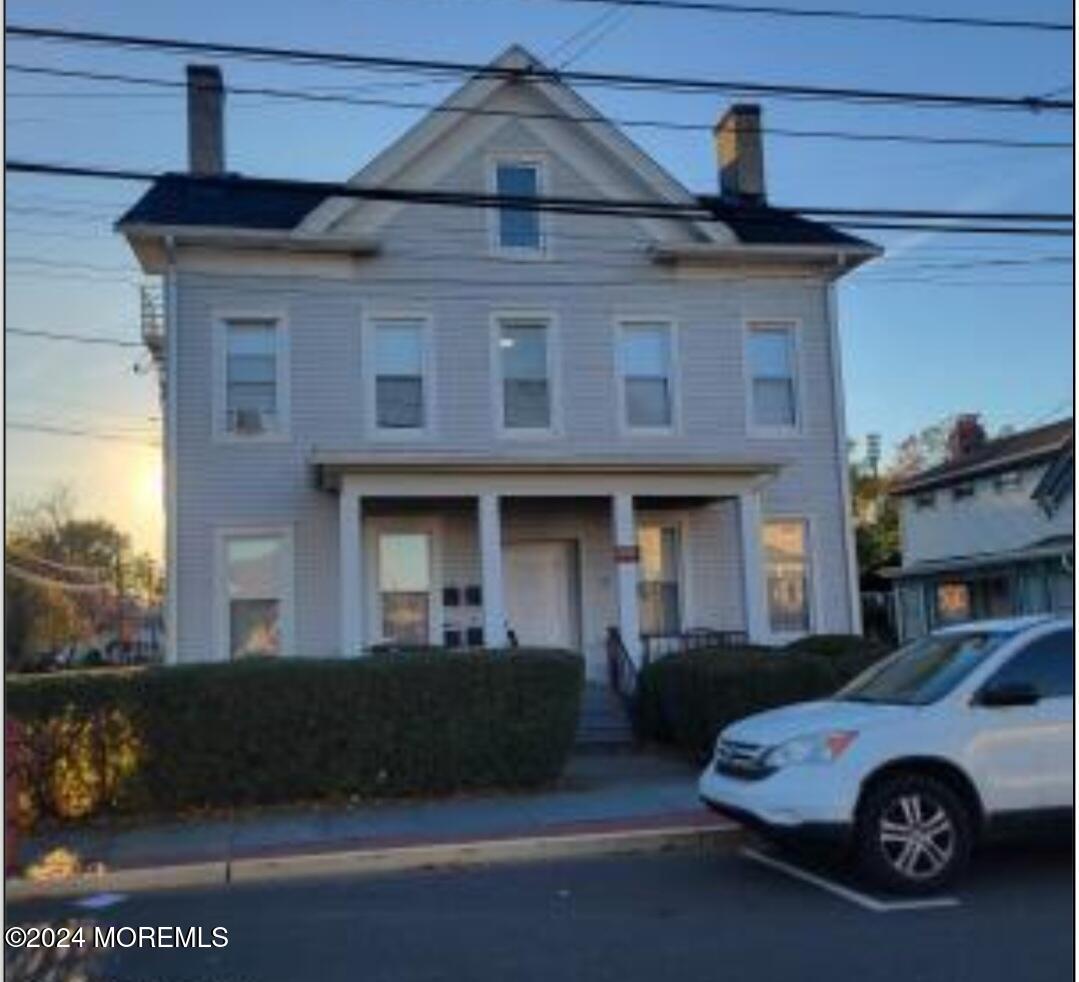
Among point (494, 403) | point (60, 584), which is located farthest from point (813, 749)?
point (60, 584)

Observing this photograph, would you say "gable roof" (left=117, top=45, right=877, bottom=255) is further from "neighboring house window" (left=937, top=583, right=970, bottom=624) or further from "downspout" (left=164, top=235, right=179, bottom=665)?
"neighboring house window" (left=937, top=583, right=970, bottom=624)

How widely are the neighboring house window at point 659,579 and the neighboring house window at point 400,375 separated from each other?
403 centimetres

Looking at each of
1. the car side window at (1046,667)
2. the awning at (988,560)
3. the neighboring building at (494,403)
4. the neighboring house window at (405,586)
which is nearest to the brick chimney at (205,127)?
the neighboring building at (494,403)

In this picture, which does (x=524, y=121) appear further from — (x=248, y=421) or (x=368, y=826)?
(x=368, y=826)

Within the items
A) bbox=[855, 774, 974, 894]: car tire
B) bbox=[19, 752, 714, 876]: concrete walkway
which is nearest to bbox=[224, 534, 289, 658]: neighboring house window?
bbox=[19, 752, 714, 876]: concrete walkway

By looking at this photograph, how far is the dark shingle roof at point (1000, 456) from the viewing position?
3722 centimetres

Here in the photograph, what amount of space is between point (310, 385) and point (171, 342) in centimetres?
203

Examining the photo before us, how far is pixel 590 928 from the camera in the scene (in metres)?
8.51

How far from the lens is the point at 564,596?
73.5 ft

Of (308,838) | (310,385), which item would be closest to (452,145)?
(310,385)

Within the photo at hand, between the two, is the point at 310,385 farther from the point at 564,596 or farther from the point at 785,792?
the point at 785,792

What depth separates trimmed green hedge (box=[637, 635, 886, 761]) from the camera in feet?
51.7

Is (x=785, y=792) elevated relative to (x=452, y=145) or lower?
lower

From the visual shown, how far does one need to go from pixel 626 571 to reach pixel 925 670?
32.8ft
